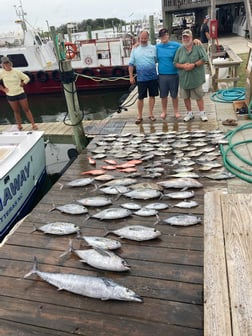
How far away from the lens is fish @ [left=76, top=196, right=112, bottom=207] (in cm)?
347

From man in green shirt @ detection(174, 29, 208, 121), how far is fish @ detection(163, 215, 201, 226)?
10.9ft

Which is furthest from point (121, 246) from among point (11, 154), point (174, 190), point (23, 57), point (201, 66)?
point (23, 57)

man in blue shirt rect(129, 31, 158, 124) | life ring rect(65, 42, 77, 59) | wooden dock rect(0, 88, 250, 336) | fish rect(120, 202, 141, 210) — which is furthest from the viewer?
life ring rect(65, 42, 77, 59)

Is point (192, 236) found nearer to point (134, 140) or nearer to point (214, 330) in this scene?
Answer: point (214, 330)

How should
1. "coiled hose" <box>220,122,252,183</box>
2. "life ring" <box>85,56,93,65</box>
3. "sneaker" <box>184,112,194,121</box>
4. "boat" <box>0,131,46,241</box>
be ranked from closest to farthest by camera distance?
"coiled hose" <box>220,122,252,183</box> < "boat" <box>0,131,46,241</box> < "sneaker" <box>184,112,194,121</box> < "life ring" <box>85,56,93,65</box>

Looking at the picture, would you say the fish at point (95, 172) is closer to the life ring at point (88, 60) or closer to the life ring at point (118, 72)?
the life ring at point (118, 72)

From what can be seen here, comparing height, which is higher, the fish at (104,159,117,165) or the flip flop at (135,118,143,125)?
the flip flop at (135,118,143,125)

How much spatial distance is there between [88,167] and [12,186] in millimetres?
1160

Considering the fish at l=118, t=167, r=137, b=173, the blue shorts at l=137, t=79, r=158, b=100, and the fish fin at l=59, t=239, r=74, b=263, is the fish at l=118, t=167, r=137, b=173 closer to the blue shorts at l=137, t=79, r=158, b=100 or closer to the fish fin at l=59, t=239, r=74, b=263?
the fish fin at l=59, t=239, r=74, b=263

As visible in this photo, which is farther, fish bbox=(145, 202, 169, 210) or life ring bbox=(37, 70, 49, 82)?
life ring bbox=(37, 70, 49, 82)

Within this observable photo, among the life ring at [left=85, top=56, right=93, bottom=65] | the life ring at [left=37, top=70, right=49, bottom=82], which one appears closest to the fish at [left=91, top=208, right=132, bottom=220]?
the life ring at [left=85, top=56, right=93, bottom=65]

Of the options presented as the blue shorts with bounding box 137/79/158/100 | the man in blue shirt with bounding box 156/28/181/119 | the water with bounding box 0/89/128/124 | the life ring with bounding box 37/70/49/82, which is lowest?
the water with bounding box 0/89/128/124

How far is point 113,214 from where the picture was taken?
10.6ft

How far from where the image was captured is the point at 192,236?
282cm
